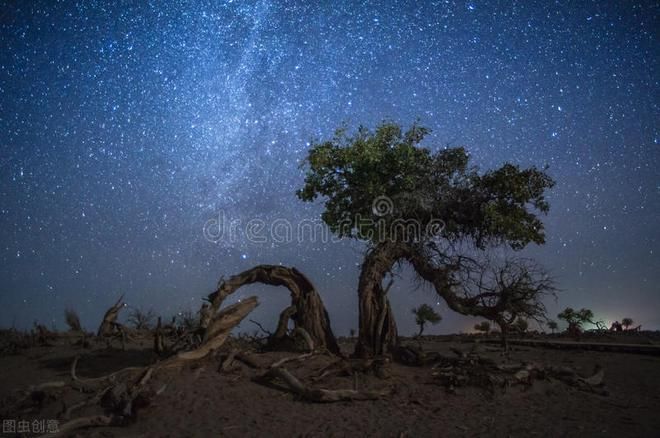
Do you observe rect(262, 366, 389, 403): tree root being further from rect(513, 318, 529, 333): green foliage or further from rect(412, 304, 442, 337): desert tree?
rect(412, 304, 442, 337): desert tree

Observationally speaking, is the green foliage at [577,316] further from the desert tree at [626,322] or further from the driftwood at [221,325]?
the driftwood at [221,325]

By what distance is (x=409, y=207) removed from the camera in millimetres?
14992

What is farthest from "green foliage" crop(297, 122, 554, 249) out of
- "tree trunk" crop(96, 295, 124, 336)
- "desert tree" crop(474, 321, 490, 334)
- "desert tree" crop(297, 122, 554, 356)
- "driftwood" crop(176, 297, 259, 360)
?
"desert tree" crop(474, 321, 490, 334)

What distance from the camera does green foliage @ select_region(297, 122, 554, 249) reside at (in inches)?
579

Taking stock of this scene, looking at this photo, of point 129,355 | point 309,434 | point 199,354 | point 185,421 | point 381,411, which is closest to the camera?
point 309,434

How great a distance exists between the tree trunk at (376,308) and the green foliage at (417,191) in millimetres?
952

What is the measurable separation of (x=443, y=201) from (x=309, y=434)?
990 cm

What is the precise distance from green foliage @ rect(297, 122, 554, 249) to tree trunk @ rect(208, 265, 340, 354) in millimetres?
2633

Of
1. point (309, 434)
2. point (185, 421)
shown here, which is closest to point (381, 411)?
point (309, 434)

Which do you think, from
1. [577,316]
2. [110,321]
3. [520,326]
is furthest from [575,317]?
[110,321]

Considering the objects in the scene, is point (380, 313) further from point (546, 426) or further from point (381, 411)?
point (546, 426)

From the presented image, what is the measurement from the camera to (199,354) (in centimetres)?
1180

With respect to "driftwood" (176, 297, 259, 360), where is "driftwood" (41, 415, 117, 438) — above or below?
below

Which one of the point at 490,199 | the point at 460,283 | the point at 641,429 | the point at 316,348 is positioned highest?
the point at 490,199
